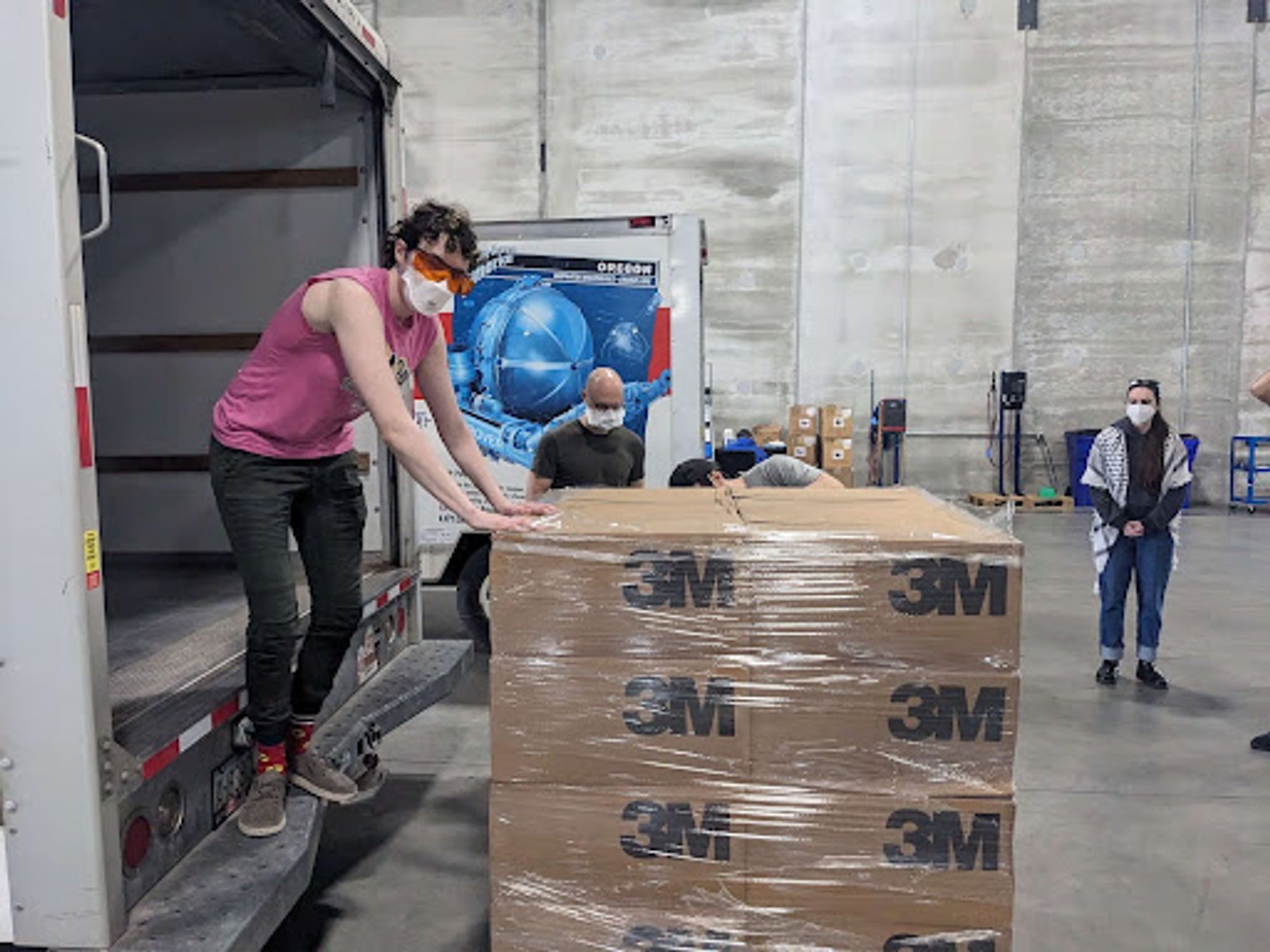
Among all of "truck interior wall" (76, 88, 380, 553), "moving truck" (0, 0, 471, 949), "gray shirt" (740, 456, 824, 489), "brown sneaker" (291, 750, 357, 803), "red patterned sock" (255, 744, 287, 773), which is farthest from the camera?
"truck interior wall" (76, 88, 380, 553)

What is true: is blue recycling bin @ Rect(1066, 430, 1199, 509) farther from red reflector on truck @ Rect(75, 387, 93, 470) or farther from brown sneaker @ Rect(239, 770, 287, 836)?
red reflector on truck @ Rect(75, 387, 93, 470)

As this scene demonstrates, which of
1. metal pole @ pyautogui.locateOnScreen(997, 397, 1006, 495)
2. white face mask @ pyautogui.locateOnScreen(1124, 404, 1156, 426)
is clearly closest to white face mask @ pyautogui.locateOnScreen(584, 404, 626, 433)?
white face mask @ pyautogui.locateOnScreen(1124, 404, 1156, 426)

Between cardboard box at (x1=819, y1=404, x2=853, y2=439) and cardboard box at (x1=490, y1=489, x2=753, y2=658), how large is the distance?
11.4 meters

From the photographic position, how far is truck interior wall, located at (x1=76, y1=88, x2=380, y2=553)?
4105 millimetres

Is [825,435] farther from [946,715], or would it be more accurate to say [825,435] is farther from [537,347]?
[946,715]

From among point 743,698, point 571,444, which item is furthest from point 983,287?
point 743,698

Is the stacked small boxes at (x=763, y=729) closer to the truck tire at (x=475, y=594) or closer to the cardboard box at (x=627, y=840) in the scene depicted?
the cardboard box at (x=627, y=840)

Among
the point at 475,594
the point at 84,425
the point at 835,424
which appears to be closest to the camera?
the point at 84,425

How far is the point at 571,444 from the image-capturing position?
16.3 ft

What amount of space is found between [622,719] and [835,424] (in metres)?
11.4

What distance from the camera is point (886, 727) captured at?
2051 millimetres

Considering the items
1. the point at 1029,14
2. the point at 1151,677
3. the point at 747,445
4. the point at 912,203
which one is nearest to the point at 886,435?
the point at 747,445

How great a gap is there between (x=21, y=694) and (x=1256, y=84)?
52.3 ft

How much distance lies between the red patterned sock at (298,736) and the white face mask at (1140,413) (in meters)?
4.82
